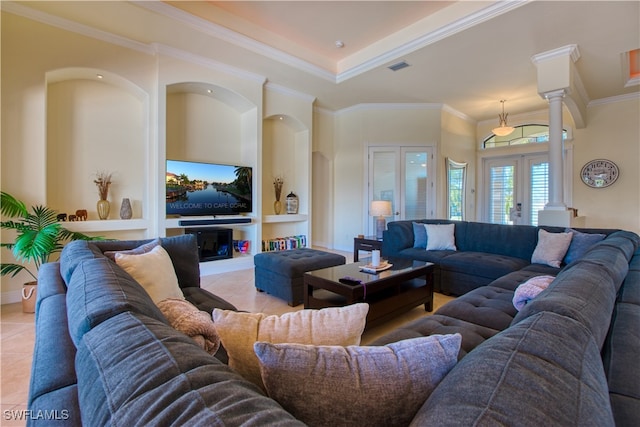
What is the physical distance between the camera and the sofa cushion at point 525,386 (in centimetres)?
50

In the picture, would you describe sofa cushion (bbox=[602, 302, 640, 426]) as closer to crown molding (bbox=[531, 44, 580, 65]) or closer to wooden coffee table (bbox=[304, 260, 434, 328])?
wooden coffee table (bbox=[304, 260, 434, 328])

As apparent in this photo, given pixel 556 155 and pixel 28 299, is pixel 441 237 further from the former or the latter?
pixel 28 299

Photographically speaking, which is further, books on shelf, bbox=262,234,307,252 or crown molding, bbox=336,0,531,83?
books on shelf, bbox=262,234,307,252

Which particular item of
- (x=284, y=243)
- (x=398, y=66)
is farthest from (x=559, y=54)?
(x=284, y=243)

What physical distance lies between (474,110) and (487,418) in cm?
741

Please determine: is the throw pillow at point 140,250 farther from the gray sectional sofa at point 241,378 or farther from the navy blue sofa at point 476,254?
the navy blue sofa at point 476,254

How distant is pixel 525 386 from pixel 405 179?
605 centimetres

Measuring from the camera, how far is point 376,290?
2.52 meters

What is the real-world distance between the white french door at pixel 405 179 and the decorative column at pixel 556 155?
2.29 metres

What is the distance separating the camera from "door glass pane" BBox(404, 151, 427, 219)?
249 inches

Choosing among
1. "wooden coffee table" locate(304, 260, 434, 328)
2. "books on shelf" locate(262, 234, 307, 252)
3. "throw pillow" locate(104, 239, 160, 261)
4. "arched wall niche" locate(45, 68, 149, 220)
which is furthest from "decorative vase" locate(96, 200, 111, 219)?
"wooden coffee table" locate(304, 260, 434, 328)

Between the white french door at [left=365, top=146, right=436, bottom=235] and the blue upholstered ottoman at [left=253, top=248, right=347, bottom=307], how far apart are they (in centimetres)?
300

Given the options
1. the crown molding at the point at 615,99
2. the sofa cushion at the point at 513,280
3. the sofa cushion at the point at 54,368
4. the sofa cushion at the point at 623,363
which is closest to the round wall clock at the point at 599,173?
the crown molding at the point at 615,99

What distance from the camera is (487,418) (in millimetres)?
477
